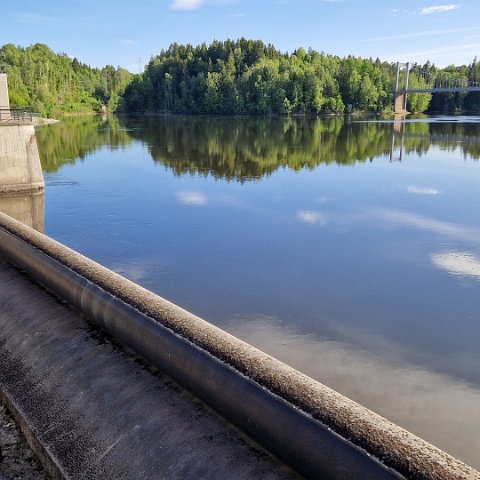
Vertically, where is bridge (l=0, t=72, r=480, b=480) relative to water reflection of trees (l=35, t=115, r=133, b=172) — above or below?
below

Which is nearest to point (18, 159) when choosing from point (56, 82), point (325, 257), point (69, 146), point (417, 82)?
point (325, 257)

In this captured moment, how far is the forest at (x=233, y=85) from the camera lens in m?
101

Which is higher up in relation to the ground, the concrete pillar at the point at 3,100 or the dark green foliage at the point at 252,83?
the dark green foliage at the point at 252,83

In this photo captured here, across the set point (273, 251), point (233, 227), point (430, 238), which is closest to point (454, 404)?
point (273, 251)

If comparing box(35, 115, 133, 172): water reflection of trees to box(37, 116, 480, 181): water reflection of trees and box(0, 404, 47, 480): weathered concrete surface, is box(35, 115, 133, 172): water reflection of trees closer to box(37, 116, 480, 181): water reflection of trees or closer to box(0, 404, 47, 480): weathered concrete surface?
box(37, 116, 480, 181): water reflection of trees

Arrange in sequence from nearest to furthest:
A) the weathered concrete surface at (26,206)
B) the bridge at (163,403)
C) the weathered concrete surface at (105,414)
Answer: the bridge at (163,403)
the weathered concrete surface at (105,414)
the weathered concrete surface at (26,206)

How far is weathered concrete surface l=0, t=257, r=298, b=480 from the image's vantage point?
470 cm

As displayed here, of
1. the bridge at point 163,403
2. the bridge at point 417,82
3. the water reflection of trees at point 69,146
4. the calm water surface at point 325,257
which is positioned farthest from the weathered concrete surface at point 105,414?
the bridge at point 417,82

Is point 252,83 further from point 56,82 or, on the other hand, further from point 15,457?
point 15,457

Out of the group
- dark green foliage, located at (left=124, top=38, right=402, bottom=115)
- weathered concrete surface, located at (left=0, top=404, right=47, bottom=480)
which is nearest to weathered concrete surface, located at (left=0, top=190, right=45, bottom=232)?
weathered concrete surface, located at (left=0, top=404, right=47, bottom=480)

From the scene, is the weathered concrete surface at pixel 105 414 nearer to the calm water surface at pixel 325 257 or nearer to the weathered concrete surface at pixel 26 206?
the calm water surface at pixel 325 257

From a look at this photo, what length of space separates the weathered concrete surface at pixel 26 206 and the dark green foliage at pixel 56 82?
212ft

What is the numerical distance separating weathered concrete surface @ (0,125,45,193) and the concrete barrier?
16855mm

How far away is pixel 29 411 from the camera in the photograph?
5.91m
